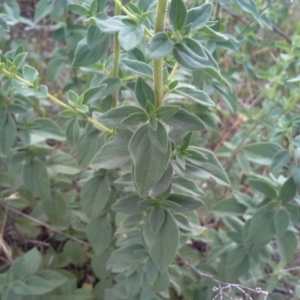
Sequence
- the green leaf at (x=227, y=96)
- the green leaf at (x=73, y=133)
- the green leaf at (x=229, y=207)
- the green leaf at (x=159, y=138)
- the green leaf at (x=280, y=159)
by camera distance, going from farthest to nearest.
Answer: the green leaf at (x=227, y=96)
the green leaf at (x=229, y=207)
the green leaf at (x=280, y=159)
the green leaf at (x=73, y=133)
the green leaf at (x=159, y=138)

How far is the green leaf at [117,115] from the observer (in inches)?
41.1

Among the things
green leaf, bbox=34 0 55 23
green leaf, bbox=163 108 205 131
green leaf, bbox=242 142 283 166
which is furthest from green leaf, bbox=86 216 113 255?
green leaf, bbox=34 0 55 23

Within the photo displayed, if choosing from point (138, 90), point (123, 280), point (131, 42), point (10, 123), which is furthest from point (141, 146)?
point (123, 280)

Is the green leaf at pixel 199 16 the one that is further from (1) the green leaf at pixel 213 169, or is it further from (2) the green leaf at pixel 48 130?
(2) the green leaf at pixel 48 130

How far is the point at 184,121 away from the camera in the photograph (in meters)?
1.03

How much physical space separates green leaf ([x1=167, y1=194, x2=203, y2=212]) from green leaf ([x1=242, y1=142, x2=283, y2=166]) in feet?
1.15

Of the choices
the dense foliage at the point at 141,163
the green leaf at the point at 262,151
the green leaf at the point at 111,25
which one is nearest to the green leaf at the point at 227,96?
the dense foliage at the point at 141,163

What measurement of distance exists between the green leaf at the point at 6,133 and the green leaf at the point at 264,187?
0.68m

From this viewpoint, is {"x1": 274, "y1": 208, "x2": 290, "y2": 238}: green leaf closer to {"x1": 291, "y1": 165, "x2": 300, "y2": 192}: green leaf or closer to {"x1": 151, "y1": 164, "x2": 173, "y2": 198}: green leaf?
{"x1": 291, "y1": 165, "x2": 300, "y2": 192}: green leaf

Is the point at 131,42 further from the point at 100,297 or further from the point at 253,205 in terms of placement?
the point at 100,297

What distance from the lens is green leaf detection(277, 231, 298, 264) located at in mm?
1400


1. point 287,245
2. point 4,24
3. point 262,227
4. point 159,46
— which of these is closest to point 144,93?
point 159,46

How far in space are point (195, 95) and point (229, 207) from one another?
59 centimetres

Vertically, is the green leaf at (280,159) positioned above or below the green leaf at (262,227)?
above
